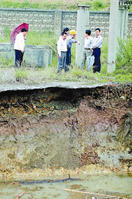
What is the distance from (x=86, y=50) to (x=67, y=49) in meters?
0.53

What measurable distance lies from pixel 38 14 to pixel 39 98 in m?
14.0

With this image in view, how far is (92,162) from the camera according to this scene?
30.9ft

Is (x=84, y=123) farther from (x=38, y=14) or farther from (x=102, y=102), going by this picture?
(x=38, y=14)

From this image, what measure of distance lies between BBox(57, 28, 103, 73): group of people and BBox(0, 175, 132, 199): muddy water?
3.31m

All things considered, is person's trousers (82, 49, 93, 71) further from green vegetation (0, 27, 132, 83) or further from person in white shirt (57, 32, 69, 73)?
person in white shirt (57, 32, 69, 73)

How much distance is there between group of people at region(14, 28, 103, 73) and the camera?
11.2 m

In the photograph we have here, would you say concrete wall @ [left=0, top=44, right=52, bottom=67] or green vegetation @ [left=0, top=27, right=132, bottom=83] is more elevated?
concrete wall @ [left=0, top=44, right=52, bottom=67]

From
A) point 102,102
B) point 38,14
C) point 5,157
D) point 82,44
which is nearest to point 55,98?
point 102,102

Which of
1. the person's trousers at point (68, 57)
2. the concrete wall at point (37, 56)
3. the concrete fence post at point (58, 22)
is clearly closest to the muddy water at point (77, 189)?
the person's trousers at point (68, 57)

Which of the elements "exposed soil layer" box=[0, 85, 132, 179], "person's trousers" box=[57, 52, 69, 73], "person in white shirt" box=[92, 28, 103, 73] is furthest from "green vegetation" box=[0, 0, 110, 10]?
"exposed soil layer" box=[0, 85, 132, 179]

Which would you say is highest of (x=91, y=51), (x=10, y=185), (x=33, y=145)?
(x=91, y=51)

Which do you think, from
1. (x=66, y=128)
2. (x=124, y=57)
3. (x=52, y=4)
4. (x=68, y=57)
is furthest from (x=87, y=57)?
(x=52, y=4)

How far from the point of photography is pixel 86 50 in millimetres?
12023

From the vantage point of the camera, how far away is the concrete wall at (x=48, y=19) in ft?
71.6
